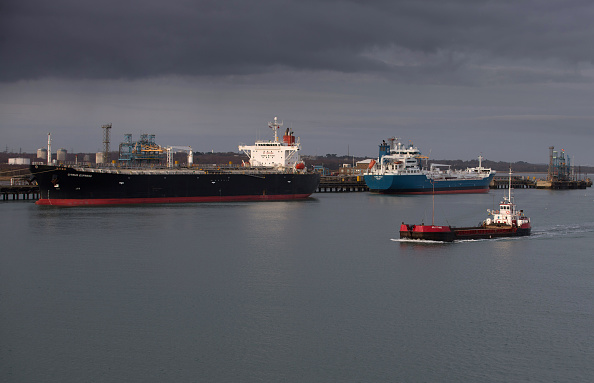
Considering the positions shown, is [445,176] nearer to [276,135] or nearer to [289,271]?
[276,135]

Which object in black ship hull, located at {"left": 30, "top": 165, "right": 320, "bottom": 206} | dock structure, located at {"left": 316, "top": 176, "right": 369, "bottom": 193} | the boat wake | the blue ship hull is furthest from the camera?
dock structure, located at {"left": 316, "top": 176, "right": 369, "bottom": 193}

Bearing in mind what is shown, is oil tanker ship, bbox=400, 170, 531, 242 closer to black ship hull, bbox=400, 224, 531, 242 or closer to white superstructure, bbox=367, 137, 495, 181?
black ship hull, bbox=400, 224, 531, 242

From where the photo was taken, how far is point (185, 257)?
27.2 metres

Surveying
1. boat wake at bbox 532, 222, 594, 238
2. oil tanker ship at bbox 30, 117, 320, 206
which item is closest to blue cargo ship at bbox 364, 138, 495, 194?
oil tanker ship at bbox 30, 117, 320, 206

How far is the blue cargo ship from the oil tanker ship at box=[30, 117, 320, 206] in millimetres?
15710

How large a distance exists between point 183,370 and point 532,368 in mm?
8399

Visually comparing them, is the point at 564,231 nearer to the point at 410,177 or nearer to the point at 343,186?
the point at 410,177

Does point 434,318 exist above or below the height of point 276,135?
below

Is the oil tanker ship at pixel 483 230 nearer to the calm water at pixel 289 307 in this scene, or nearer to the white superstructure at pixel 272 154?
the calm water at pixel 289 307

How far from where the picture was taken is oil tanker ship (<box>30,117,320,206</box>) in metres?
49.1

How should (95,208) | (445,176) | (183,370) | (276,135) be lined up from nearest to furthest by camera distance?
(183,370)
(95,208)
(276,135)
(445,176)

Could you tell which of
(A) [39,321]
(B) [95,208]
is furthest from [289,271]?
(B) [95,208]

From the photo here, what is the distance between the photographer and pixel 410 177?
2972 inches

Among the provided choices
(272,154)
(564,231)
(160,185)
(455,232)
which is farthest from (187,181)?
(564,231)
